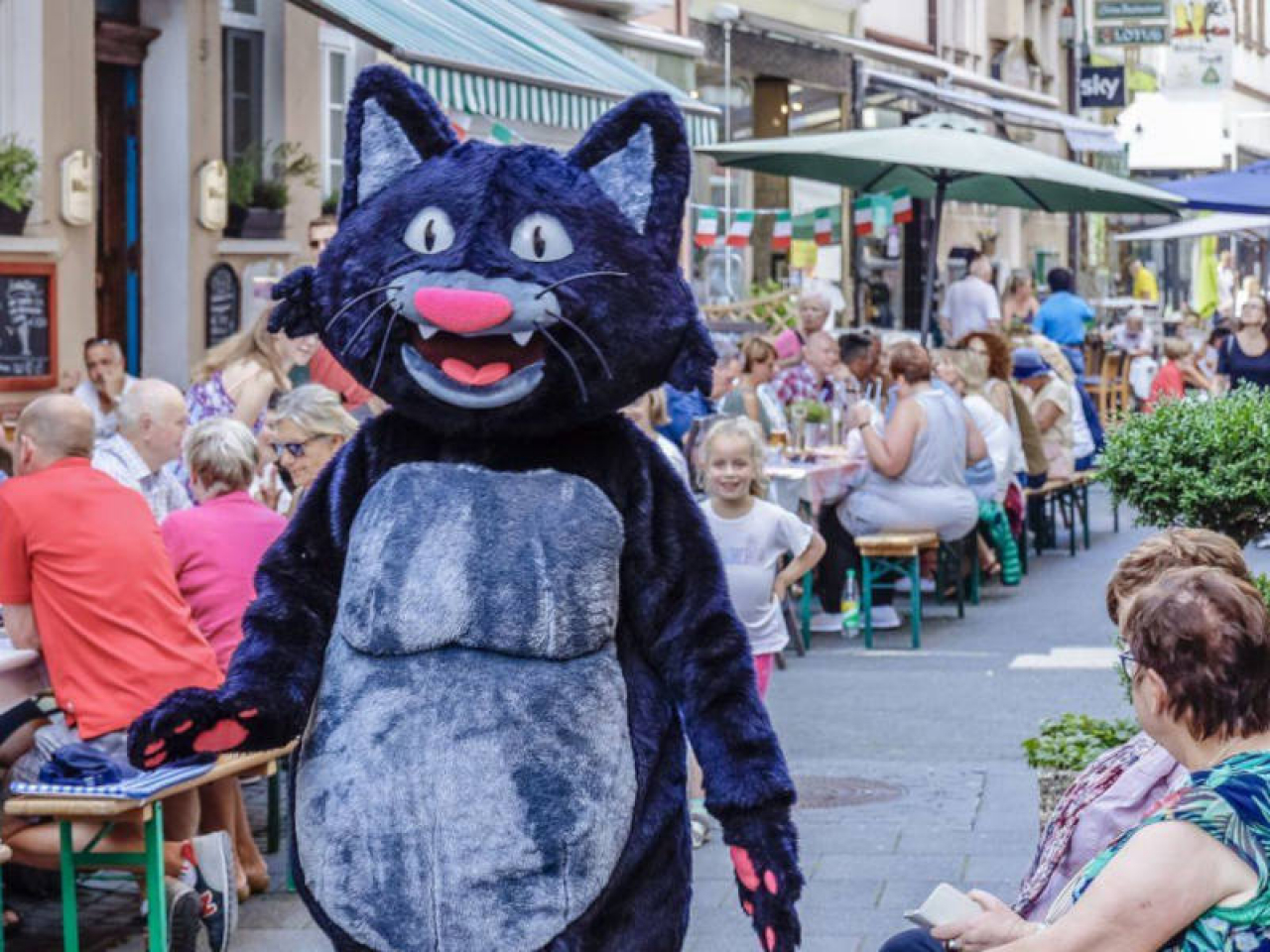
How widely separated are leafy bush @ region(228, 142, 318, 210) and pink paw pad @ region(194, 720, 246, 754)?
10.4 metres

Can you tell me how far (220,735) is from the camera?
520cm

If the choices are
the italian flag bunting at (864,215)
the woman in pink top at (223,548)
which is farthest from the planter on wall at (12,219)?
the italian flag bunting at (864,215)

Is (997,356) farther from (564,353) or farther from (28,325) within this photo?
(564,353)

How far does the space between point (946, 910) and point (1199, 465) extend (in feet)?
12.4

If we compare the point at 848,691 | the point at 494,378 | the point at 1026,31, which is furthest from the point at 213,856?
the point at 1026,31

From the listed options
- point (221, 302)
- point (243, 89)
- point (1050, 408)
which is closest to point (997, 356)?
point (1050, 408)

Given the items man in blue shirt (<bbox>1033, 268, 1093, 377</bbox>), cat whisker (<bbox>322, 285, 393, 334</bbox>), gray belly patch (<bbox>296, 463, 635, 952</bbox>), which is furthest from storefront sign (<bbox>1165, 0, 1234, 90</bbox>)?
gray belly patch (<bbox>296, 463, 635, 952</bbox>)

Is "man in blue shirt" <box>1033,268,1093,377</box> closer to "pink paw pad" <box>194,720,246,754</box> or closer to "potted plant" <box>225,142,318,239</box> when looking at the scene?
"potted plant" <box>225,142,318,239</box>

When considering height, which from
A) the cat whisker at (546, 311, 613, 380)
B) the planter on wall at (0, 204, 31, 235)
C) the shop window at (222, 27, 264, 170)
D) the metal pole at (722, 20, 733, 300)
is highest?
the metal pole at (722, 20, 733, 300)

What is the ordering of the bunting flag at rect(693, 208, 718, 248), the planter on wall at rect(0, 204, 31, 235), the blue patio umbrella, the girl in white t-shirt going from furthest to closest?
the bunting flag at rect(693, 208, 718, 248) < the blue patio umbrella < the planter on wall at rect(0, 204, 31, 235) < the girl in white t-shirt

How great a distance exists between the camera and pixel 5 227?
1300 cm

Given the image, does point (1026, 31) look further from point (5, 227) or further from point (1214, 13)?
point (5, 227)

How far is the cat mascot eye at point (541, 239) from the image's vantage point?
5129 mm

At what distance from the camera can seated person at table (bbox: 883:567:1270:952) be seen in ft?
13.2
